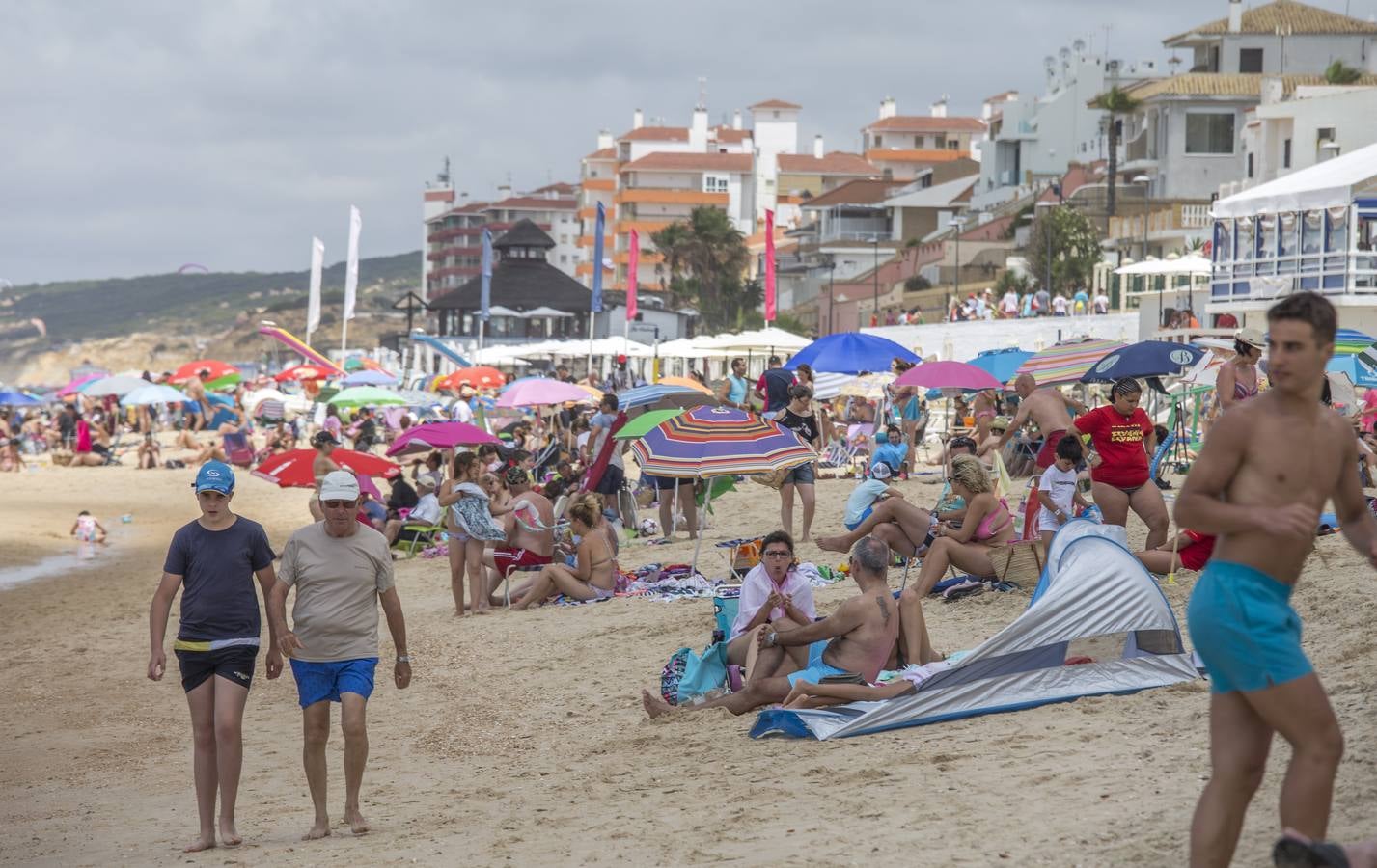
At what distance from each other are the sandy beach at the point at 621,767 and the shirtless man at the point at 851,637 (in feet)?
0.80

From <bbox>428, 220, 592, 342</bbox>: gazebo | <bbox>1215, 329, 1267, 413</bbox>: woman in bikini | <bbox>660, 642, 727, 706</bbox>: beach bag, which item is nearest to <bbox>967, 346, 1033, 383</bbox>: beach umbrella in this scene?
<bbox>1215, 329, 1267, 413</bbox>: woman in bikini

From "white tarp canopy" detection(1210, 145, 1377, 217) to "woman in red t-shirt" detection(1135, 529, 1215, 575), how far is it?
605 inches

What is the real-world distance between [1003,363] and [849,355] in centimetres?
220

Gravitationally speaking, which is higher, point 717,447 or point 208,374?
point 717,447

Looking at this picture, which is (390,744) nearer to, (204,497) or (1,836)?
(1,836)

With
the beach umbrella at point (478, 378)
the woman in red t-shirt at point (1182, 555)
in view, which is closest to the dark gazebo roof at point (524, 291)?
the beach umbrella at point (478, 378)

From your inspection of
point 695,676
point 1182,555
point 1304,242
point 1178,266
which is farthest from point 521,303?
point 695,676

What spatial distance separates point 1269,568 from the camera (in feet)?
12.0

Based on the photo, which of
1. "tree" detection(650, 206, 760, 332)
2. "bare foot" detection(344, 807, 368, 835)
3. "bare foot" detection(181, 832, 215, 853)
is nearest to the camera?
"bare foot" detection(181, 832, 215, 853)

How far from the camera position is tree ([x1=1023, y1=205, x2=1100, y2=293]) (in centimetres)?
4619

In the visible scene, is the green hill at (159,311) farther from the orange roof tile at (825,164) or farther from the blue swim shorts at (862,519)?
the blue swim shorts at (862,519)

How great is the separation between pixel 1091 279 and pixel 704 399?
3047 cm

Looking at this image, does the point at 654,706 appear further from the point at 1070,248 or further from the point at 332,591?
the point at 1070,248

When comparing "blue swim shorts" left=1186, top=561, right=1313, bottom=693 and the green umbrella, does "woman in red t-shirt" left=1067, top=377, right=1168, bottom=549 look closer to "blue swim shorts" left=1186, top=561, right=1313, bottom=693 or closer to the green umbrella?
the green umbrella
